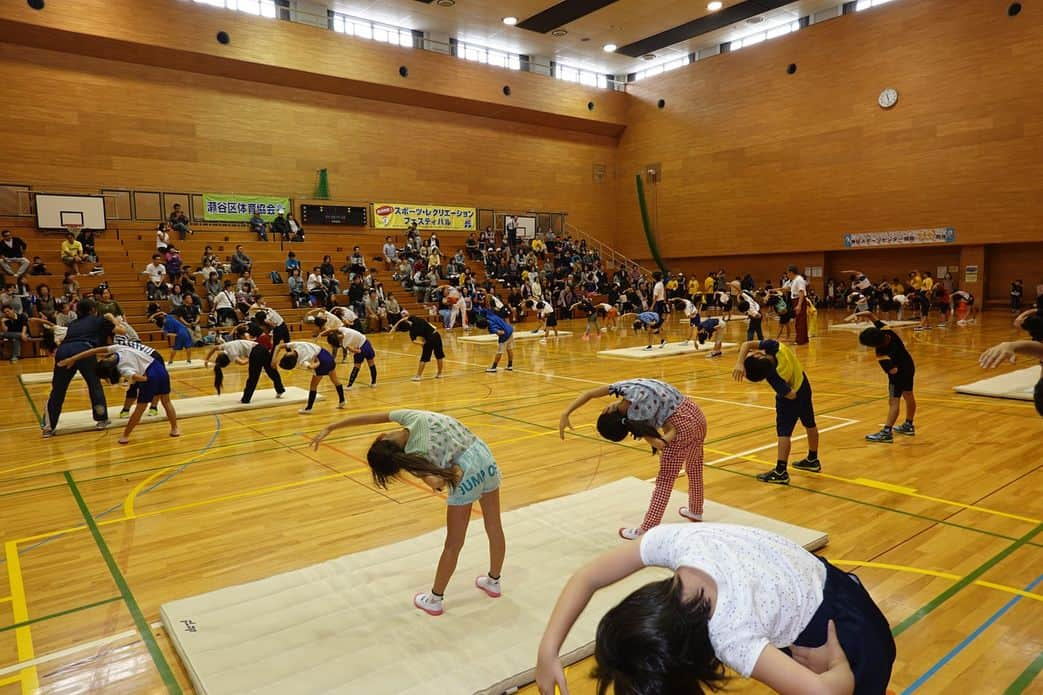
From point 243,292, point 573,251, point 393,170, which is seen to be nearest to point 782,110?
point 573,251

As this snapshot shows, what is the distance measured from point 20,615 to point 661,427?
4191 mm

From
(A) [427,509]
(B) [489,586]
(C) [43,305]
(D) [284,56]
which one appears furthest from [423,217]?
(B) [489,586]

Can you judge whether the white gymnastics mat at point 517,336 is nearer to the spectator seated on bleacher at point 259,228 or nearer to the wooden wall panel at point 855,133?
the spectator seated on bleacher at point 259,228

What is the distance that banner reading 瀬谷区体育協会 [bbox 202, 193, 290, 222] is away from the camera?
23.0 metres

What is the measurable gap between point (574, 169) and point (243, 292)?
60.4 feet

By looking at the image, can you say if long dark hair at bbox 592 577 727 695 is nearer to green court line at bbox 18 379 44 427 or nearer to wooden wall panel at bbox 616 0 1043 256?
green court line at bbox 18 379 44 427

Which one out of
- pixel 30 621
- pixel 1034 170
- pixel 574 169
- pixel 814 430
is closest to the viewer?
pixel 30 621


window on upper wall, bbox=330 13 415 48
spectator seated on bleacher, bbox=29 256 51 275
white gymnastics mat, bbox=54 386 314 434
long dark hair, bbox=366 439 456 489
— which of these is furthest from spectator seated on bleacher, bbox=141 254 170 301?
long dark hair, bbox=366 439 456 489

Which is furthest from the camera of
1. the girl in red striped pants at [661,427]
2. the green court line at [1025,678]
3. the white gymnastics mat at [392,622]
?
the girl in red striped pants at [661,427]

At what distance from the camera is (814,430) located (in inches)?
251

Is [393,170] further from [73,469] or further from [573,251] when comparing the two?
[73,469]

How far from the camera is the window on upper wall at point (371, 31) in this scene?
83.9 ft

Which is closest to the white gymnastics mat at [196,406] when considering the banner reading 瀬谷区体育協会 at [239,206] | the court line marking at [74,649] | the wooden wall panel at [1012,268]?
the court line marking at [74,649]

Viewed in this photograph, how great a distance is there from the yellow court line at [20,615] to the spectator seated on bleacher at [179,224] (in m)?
18.2
